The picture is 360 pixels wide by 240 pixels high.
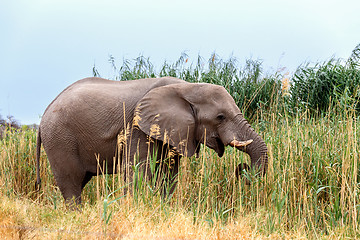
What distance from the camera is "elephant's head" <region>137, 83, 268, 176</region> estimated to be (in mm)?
4195

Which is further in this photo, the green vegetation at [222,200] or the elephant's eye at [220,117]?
the elephant's eye at [220,117]

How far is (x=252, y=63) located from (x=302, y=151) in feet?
14.9

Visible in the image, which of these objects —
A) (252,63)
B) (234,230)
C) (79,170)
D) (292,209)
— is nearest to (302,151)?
(292,209)

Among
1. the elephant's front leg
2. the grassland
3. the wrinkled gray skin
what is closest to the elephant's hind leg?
the wrinkled gray skin

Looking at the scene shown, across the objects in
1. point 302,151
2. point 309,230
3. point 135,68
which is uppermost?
point 135,68

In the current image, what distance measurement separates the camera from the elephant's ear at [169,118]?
4.25 m

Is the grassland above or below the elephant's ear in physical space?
below

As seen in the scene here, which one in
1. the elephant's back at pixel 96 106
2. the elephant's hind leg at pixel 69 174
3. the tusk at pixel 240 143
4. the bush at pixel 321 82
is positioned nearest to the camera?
the tusk at pixel 240 143

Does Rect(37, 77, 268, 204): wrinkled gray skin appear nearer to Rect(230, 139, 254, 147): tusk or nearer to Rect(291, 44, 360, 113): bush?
Rect(230, 139, 254, 147): tusk

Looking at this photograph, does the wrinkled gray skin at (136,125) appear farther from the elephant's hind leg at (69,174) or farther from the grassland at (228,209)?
the grassland at (228,209)

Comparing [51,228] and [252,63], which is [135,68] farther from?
[51,228]

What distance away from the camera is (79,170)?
4.73m

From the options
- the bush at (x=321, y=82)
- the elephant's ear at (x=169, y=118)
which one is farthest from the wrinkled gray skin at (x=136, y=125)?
the bush at (x=321, y=82)

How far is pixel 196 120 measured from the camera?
14.4 ft
